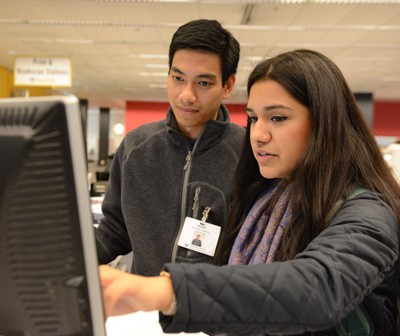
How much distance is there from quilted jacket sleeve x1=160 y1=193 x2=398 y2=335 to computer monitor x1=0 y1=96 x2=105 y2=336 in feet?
0.47

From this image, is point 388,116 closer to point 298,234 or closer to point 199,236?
point 199,236

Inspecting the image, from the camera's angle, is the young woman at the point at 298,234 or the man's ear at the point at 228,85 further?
the man's ear at the point at 228,85

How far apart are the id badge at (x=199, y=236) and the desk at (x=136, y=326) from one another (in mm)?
233

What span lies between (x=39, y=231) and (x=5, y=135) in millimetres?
119

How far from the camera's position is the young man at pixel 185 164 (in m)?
1.22

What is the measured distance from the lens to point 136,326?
1086 millimetres

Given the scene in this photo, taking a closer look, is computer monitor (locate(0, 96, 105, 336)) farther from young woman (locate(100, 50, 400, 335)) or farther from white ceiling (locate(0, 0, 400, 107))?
white ceiling (locate(0, 0, 400, 107))

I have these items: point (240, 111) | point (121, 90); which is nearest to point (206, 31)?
point (121, 90)

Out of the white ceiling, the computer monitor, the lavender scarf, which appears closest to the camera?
the computer monitor

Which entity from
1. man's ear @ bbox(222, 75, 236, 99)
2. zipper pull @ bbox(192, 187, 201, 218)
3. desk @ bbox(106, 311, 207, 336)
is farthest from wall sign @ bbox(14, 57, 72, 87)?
desk @ bbox(106, 311, 207, 336)

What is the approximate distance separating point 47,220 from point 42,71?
7.24m

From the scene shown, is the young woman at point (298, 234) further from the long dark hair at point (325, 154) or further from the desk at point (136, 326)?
the desk at point (136, 326)

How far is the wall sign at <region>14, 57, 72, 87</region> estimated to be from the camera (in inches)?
265

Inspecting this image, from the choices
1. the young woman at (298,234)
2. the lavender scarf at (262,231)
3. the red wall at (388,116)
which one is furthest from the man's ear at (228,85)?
the red wall at (388,116)
